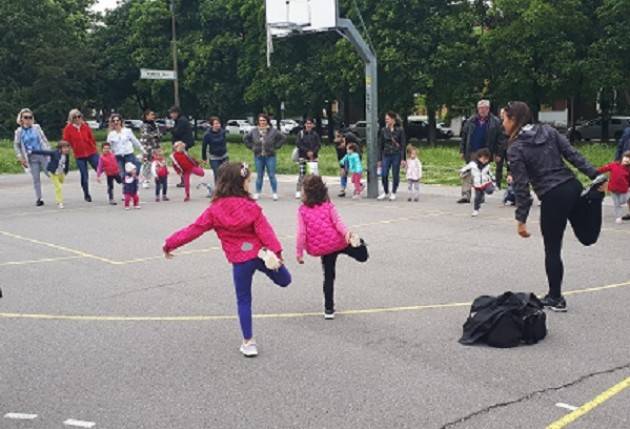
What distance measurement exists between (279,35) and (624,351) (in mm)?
12528

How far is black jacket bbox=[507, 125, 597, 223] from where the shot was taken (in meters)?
6.63

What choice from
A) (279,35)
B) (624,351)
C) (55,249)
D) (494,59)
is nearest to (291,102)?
(494,59)

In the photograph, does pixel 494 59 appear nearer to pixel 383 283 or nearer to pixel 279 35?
pixel 279 35

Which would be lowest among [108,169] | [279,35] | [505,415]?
[505,415]

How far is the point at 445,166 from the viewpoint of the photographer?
2297 centimetres

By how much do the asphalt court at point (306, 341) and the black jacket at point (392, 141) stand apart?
15.6 feet

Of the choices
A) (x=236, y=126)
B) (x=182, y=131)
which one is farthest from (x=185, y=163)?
(x=236, y=126)

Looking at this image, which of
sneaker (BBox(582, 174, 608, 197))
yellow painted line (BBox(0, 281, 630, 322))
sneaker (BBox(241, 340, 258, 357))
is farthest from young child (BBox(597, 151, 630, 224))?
sneaker (BBox(241, 340, 258, 357))

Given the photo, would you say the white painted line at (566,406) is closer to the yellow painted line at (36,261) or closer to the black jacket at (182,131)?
the yellow painted line at (36,261)

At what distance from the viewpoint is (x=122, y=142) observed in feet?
51.5

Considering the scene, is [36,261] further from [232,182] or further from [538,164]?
[538,164]

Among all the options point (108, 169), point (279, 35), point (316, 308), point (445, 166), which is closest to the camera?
point (316, 308)

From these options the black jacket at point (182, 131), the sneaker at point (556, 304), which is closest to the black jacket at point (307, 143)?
the black jacket at point (182, 131)

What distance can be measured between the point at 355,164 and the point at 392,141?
3.56ft
